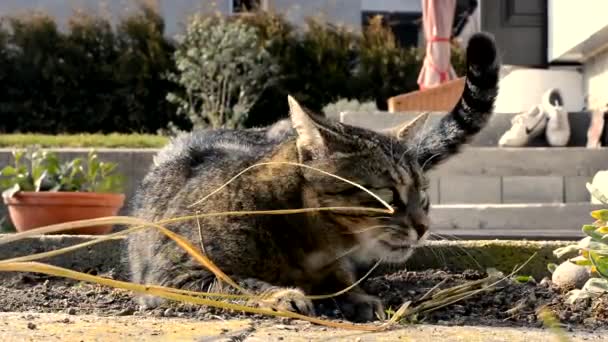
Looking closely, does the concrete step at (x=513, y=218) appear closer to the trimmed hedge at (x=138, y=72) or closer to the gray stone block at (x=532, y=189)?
the gray stone block at (x=532, y=189)

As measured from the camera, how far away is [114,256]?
3.71 m

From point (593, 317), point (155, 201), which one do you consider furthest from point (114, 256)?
point (593, 317)

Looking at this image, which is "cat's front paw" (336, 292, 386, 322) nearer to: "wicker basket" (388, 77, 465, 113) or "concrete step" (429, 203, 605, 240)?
"concrete step" (429, 203, 605, 240)

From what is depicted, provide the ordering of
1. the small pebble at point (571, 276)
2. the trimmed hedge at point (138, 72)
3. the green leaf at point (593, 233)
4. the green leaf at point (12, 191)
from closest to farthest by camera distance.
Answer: the green leaf at point (593, 233)
the small pebble at point (571, 276)
the green leaf at point (12, 191)
the trimmed hedge at point (138, 72)

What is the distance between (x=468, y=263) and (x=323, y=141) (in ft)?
3.51

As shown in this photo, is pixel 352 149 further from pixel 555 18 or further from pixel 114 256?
pixel 555 18

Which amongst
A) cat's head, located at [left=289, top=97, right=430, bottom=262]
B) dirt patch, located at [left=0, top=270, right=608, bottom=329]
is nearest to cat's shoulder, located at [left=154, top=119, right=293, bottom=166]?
cat's head, located at [left=289, top=97, right=430, bottom=262]

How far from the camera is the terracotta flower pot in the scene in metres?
5.30

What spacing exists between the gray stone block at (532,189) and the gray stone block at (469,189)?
73 millimetres

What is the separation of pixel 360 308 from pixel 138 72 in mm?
11668

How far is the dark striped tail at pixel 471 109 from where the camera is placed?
3230 millimetres

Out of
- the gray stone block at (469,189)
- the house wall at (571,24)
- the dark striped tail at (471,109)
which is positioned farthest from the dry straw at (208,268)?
the house wall at (571,24)

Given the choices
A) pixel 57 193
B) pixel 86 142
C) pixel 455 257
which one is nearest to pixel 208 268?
pixel 455 257

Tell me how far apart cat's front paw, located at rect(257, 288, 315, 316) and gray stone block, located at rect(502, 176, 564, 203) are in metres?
4.91
